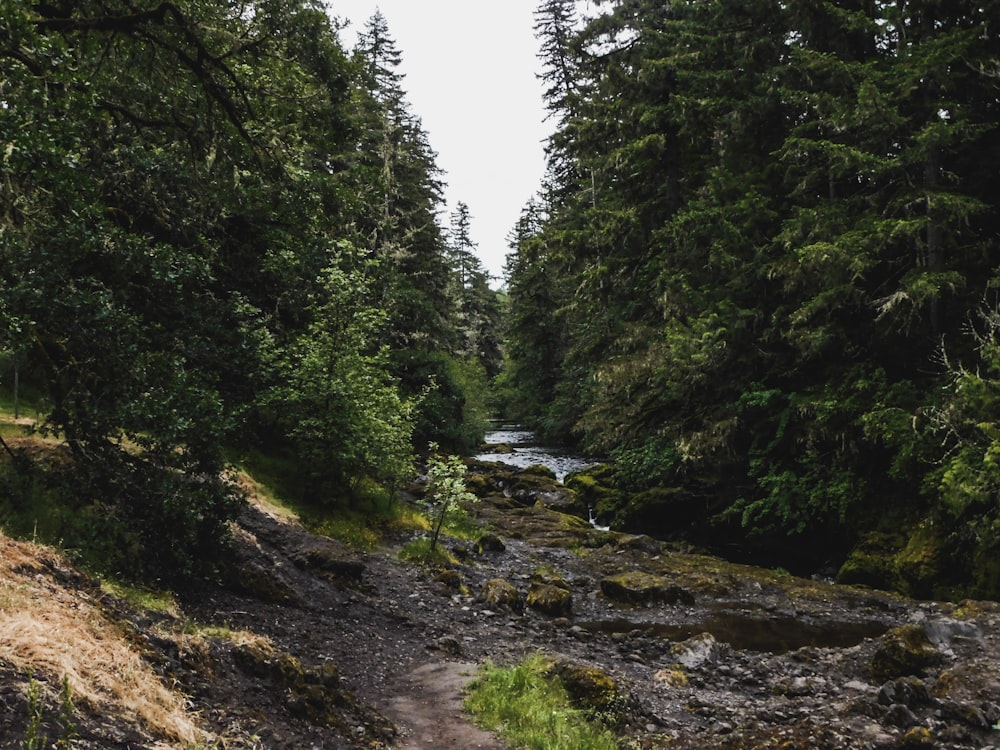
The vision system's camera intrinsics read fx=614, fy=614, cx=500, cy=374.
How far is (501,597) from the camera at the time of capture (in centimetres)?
1116

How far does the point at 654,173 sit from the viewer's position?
23953 millimetres

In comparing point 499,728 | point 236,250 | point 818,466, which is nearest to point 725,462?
point 818,466

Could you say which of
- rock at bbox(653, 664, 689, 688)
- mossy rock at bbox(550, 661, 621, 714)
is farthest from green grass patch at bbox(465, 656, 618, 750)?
rock at bbox(653, 664, 689, 688)

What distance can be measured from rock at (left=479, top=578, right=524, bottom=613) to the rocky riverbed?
3 cm

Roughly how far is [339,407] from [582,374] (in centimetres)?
2304

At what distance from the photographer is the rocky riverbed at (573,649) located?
5715 mm

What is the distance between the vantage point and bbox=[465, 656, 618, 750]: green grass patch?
20.0 feet

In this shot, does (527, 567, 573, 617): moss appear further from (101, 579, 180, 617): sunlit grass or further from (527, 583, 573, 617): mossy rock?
(101, 579, 180, 617): sunlit grass

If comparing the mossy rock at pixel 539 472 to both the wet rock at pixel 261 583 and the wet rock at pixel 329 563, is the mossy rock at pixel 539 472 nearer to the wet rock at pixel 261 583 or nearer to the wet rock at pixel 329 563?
the wet rock at pixel 329 563

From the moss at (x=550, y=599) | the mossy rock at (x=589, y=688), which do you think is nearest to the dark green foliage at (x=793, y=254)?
the moss at (x=550, y=599)

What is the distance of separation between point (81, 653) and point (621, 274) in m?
21.4

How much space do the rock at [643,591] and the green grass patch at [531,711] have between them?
5.23m

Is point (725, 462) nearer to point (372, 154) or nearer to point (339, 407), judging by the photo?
point (339, 407)

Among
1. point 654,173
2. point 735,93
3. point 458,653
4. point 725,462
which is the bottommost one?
point 458,653
